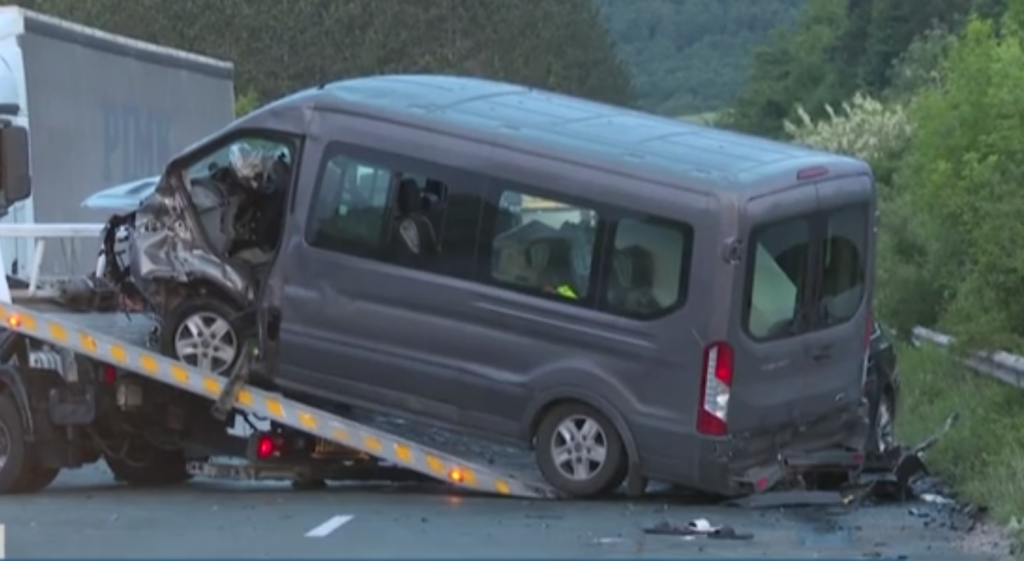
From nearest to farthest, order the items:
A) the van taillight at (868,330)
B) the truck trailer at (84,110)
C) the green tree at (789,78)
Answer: the van taillight at (868,330) < the truck trailer at (84,110) < the green tree at (789,78)

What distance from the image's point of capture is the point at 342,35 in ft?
233

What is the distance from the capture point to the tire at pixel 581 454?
14961mm

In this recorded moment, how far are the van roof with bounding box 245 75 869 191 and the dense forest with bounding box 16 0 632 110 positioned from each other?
5228 cm

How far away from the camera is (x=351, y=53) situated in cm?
7100

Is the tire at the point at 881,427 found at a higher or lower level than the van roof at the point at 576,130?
lower

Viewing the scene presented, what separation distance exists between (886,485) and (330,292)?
13.6 ft

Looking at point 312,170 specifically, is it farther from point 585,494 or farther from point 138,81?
point 138,81

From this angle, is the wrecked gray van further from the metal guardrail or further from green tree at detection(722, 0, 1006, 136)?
green tree at detection(722, 0, 1006, 136)

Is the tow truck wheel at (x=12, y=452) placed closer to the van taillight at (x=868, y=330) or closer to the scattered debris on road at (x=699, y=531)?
the scattered debris on road at (x=699, y=531)

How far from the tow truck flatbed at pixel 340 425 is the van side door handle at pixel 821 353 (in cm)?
198

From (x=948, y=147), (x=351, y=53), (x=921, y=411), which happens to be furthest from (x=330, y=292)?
(x=351, y=53)

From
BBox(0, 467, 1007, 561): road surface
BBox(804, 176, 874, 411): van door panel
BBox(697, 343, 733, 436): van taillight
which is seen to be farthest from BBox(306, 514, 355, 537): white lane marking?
BBox(804, 176, 874, 411): van door panel

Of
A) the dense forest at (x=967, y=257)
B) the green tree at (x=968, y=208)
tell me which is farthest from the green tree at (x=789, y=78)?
the green tree at (x=968, y=208)

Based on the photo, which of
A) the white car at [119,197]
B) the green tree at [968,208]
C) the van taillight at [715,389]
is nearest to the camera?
the van taillight at [715,389]
